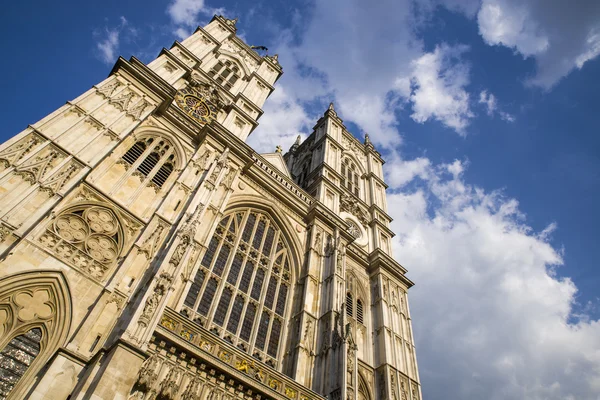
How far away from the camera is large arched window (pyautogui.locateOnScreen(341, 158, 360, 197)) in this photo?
30.9m

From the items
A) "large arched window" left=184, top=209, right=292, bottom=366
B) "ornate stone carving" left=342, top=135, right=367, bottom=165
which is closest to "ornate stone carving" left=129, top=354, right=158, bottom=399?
"large arched window" left=184, top=209, right=292, bottom=366

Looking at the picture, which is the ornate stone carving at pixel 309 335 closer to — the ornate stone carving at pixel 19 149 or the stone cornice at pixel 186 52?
the ornate stone carving at pixel 19 149

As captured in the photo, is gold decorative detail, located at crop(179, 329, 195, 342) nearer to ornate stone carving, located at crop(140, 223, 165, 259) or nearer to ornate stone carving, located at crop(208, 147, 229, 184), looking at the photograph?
ornate stone carving, located at crop(140, 223, 165, 259)

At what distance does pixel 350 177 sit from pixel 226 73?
1188 centimetres

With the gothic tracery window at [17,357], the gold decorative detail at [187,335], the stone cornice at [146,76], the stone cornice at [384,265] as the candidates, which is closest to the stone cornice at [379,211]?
the stone cornice at [384,265]

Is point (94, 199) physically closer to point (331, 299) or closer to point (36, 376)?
point (36, 376)

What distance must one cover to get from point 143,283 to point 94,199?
3.95 m

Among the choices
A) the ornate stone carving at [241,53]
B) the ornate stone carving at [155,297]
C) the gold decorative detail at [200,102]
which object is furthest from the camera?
the ornate stone carving at [241,53]

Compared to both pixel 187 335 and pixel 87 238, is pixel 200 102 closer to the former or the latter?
pixel 87 238

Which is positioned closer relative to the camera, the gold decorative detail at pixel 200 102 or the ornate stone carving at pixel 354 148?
the gold decorative detail at pixel 200 102

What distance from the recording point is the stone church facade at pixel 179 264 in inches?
426

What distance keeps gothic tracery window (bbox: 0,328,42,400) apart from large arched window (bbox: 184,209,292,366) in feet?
15.8

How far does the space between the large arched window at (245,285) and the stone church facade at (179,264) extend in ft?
0.21

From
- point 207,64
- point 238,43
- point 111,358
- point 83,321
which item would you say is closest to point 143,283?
point 83,321
